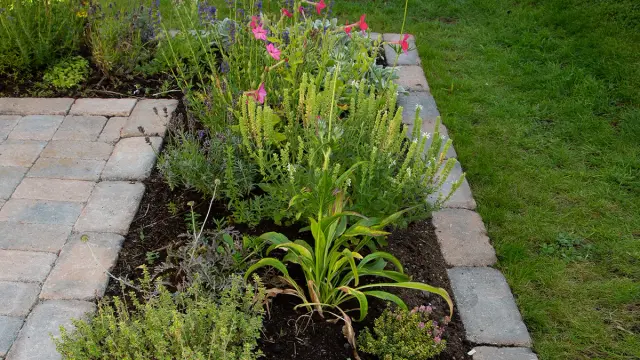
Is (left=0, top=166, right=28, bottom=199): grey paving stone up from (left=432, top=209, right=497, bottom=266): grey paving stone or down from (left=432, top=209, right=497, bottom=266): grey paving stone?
down

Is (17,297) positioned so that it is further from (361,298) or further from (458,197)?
(458,197)

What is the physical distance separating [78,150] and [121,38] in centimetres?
97

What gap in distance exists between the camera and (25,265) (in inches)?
109

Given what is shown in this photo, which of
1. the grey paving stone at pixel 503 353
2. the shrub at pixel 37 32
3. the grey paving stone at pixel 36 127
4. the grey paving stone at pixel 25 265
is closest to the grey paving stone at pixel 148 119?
the grey paving stone at pixel 36 127

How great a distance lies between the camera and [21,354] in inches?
93.7

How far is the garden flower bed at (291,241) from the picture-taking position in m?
2.29

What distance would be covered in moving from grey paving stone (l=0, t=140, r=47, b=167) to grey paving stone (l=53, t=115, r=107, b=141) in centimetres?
13

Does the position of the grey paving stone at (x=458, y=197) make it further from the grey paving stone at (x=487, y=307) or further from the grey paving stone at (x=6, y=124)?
the grey paving stone at (x=6, y=124)

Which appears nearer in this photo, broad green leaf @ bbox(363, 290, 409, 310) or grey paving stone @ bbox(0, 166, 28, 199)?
broad green leaf @ bbox(363, 290, 409, 310)

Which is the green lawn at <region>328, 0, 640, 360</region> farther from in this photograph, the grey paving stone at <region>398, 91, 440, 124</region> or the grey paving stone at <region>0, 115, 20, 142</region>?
the grey paving stone at <region>0, 115, 20, 142</region>

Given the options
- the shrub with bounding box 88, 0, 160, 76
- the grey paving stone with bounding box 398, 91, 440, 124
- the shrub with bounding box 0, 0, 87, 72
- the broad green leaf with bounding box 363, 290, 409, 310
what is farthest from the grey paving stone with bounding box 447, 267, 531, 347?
the shrub with bounding box 0, 0, 87, 72

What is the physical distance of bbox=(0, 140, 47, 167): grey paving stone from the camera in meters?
3.43

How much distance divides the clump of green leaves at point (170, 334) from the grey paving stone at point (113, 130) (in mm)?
1567

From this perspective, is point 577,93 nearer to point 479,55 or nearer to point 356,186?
point 479,55
